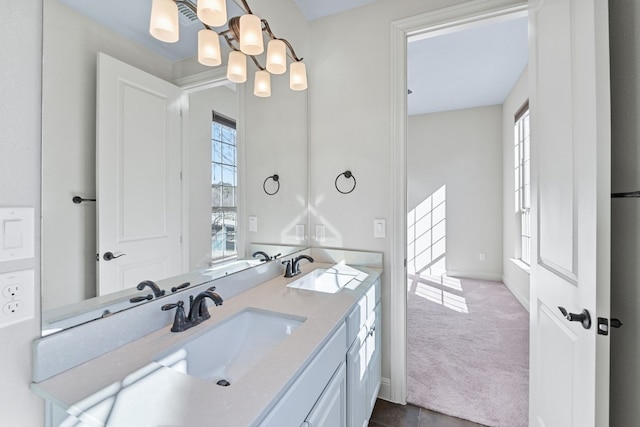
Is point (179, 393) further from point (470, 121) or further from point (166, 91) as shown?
point (470, 121)

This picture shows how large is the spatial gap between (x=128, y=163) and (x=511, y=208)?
4799 mm

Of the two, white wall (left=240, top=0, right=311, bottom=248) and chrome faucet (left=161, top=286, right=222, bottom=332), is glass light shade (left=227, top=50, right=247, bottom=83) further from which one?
chrome faucet (left=161, top=286, right=222, bottom=332)

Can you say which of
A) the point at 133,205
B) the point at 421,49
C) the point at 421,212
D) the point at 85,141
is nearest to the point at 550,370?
the point at 133,205

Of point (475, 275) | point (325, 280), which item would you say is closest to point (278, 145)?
point (325, 280)

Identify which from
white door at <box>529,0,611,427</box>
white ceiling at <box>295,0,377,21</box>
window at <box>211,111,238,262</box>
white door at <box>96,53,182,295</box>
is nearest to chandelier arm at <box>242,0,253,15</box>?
window at <box>211,111,238,262</box>

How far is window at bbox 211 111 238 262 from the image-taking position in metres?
1.33

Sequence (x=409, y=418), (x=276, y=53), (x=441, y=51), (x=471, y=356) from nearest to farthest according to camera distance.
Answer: (x=276, y=53), (x=409, y=418), (x=471, y=356), (x=441, y=51)

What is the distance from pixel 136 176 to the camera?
96 cm

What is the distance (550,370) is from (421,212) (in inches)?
160

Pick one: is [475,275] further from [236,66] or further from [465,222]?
[236,66]

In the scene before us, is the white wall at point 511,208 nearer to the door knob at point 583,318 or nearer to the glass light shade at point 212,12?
the door knob at point 583,318

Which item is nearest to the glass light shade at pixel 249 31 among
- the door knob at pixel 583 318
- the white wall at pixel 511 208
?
the door knob at pixel 583 318

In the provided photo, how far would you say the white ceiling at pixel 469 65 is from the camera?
273 centimetres

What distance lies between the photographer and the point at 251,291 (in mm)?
1438
